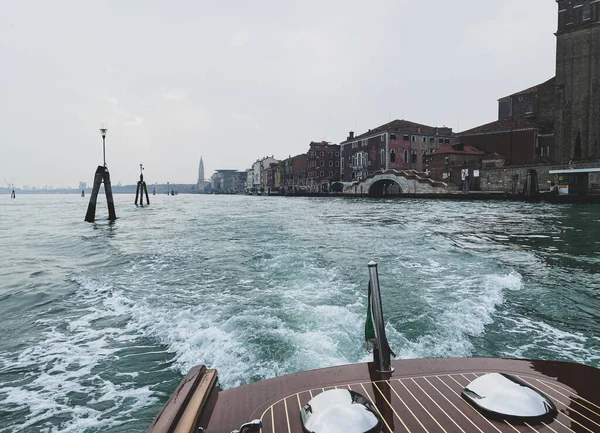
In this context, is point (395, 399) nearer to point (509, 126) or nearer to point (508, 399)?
point (508, 399)

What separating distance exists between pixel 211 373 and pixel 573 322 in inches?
229

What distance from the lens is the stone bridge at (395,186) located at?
48447mm

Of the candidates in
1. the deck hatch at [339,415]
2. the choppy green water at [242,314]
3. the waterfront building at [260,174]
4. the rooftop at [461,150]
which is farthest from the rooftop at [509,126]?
the waterfront building at [260,174]

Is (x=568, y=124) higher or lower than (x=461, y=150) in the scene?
higher

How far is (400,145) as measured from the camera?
205ft

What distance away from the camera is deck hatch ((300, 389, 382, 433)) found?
2.08 m

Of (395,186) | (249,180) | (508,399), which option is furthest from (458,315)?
(249,180)

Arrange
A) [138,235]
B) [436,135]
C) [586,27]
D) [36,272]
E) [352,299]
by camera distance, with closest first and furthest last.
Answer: [352,299], [36,272], [138,235], [586,27], [436,135]

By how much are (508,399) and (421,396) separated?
56 centimetres

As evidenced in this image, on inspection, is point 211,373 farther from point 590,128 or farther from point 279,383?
point 590,128

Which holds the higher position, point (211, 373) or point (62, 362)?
point (211, 373)

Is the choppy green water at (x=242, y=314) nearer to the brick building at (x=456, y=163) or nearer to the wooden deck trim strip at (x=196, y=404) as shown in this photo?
the wooden deck trim strip at (x=196, y=404)

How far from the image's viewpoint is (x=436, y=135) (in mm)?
64312

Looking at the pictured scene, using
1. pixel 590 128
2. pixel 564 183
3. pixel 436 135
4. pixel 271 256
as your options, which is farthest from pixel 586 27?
pixel 271 256
